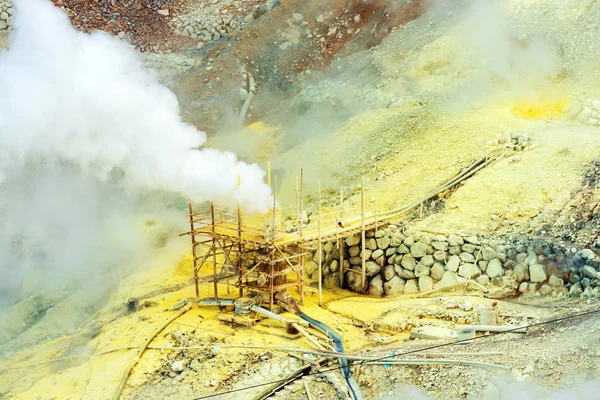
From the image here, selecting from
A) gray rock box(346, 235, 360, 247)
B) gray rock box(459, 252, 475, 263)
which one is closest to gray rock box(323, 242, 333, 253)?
gray rock box(346, 235, 360, 247)

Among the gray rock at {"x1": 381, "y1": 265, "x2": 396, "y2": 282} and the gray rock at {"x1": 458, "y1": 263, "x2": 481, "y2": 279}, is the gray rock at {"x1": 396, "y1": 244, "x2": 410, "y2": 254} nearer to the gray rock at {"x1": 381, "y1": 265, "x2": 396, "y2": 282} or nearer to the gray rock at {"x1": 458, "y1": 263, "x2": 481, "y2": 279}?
the gray rock at {"x1": 381, "y1": 265, "x2": 396, "y2": 282}

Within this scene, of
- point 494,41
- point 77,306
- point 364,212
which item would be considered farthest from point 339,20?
point 77,306

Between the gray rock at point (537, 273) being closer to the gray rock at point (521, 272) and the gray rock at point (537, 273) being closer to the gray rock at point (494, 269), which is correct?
the gray rock at point (521, 272)

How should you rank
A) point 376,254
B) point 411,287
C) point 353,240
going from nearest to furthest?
point 411,287
point 376,254
point 353,240

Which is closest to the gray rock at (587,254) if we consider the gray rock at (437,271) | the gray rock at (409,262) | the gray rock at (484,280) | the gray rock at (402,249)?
the gray rock at (484,280)

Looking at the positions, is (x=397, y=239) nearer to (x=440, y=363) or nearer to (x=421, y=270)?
(x=421, y=270)

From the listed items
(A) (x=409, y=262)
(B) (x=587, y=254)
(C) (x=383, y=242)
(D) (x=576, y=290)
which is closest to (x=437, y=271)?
(A) (x=409, y=262)
